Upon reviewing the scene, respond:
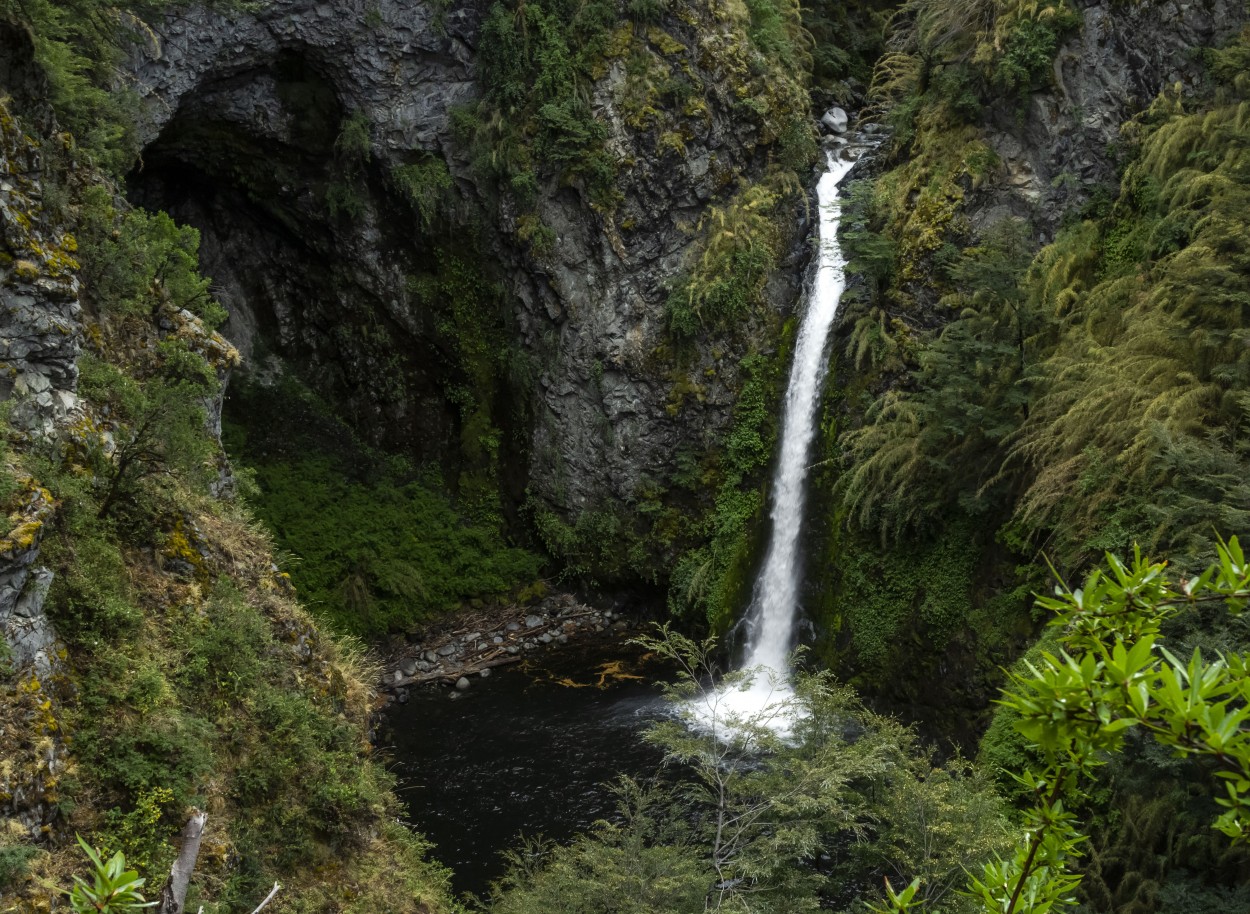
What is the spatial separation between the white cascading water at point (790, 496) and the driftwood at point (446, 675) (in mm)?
3917

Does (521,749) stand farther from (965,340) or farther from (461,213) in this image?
(461,213)

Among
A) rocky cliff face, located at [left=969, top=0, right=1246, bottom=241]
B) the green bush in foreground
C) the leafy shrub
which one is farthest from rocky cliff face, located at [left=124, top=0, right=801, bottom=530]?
the green bush in foreground

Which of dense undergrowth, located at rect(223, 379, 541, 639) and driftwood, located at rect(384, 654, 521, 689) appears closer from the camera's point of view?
driftwood, located at rect(384, 654, 521, 689)

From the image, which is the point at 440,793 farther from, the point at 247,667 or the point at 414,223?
the point at 414,223

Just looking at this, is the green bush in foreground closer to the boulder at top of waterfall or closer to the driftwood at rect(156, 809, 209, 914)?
the driftwood at rect(156, 809, 209, 914)

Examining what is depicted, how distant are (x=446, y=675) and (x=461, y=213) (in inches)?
318

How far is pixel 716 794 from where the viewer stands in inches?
364

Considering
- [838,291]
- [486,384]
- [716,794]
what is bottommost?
[716,794]

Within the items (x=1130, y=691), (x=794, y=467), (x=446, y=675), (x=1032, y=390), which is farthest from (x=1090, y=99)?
(x=1130, y=691)

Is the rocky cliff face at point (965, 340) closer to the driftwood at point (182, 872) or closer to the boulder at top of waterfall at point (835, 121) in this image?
the boulder at top of waterfall at point (835, 121)

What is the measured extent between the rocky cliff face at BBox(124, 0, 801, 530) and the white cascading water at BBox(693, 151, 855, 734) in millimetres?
873

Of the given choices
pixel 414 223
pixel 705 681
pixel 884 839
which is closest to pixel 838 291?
pixel 705 681

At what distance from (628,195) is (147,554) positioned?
1002 centimetres

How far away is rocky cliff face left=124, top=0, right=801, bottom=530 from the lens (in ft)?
48.8
